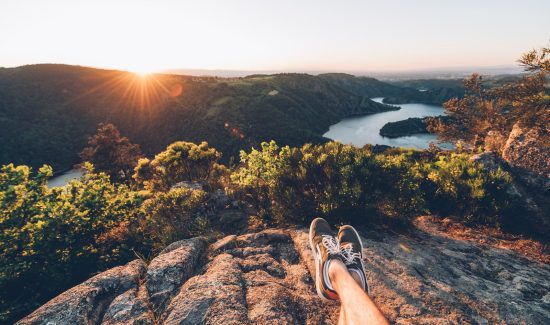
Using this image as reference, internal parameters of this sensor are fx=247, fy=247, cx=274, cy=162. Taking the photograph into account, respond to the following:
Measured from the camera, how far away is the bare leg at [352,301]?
2.28m

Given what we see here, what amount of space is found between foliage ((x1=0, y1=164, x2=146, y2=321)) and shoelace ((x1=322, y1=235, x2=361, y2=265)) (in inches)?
174

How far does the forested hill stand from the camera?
2308 inches

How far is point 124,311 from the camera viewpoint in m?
3.46

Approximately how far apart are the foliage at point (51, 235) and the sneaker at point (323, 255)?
418cm

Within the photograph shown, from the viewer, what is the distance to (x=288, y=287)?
3875 mm

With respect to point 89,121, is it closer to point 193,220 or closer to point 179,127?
point 179,127

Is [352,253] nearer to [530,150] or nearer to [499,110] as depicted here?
[530,150]

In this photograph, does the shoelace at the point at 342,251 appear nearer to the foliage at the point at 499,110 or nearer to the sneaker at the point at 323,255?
the sneaker at the point at 323,255

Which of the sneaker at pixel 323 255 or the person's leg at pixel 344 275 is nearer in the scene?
the person's leg at pixel 344 275

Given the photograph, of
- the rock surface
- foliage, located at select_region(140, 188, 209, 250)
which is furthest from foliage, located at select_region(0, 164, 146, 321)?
the rock surface

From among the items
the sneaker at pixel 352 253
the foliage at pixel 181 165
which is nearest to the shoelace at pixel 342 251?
the sneaker at pixel 352 253

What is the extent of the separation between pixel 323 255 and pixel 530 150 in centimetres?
875

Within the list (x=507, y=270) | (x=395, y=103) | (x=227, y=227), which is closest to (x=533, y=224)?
(x=507, y=270)

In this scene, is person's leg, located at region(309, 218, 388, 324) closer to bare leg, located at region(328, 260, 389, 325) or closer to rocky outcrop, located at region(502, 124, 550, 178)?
bare leg, located at region(328, 260, 389, 325)
